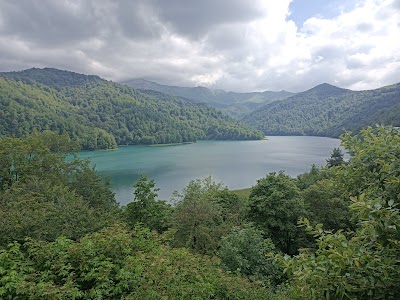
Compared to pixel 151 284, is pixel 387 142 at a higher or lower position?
higher

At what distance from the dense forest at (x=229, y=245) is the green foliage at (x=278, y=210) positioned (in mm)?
77

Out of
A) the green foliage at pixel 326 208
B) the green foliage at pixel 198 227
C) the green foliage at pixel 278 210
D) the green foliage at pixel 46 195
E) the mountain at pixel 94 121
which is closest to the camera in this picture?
the green foliage at pixel 46 195

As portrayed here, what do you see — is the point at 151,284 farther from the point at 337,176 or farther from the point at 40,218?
the point at 40,218

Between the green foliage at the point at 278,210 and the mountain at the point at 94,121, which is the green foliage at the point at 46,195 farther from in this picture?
the mountain at the point at 94,121

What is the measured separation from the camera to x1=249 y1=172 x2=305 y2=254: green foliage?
63.8 ft

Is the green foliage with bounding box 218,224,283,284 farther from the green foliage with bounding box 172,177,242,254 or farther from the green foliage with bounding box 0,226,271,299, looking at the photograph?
the green foliage with bounding box 172,177,242,254

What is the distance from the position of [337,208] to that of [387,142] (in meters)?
22.0

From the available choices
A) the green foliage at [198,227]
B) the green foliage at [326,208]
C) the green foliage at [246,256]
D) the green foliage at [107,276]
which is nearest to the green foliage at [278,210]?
the green foliage at [326,208]

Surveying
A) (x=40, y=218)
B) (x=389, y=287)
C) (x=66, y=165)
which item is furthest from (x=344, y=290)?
(x=66, y=165)

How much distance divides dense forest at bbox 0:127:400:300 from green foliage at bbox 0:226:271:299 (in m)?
0.03

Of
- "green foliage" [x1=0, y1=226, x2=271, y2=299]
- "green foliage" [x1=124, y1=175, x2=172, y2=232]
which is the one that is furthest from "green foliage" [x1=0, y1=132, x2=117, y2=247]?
"green foliage" [x1=0, y1=226, x2=271, y2=299]

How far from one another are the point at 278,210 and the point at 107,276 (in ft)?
48.8

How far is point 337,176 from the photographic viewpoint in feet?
12.9

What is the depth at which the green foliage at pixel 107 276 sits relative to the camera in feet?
19.9
